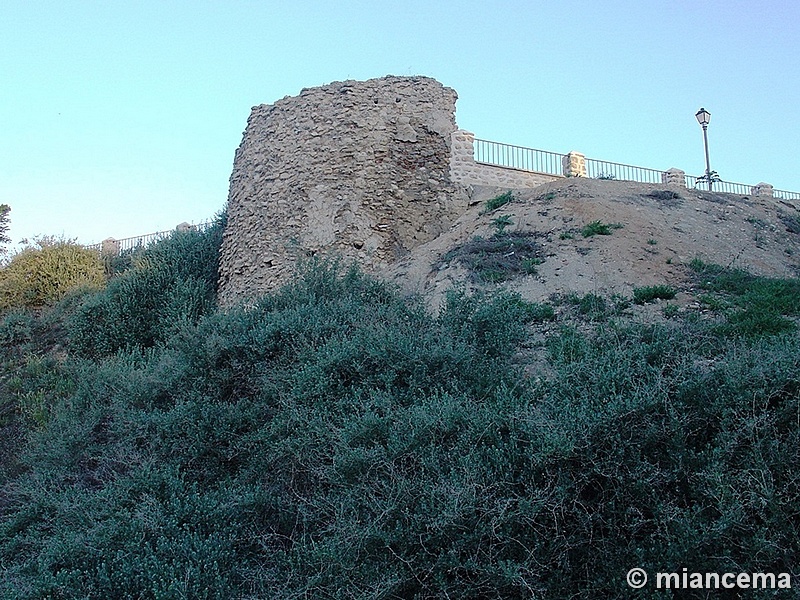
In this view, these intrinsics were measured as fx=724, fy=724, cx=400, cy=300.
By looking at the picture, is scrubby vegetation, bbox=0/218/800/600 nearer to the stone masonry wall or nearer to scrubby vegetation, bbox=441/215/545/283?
scrubby vegetation, bbox=441/215/545/283

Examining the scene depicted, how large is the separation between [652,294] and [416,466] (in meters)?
4.96

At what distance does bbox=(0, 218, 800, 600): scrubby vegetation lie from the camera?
4.52 meters

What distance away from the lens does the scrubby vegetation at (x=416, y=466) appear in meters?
4.52

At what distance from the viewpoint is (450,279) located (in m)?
10.3

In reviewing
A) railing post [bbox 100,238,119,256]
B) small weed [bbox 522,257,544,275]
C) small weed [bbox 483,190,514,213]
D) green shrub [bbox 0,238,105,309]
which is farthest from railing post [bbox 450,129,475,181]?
railing post [bbox 100,238,119,256]

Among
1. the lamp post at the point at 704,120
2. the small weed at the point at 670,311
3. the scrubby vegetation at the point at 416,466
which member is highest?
the lamp post at the point at 704,120

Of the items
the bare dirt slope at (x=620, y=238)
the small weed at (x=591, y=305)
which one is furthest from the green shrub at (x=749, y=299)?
the small weed at (x=591, y=305)

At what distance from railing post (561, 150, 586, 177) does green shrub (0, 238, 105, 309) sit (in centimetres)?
1052

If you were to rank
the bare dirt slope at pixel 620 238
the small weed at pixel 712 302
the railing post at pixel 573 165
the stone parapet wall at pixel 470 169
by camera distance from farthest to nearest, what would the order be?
the railing post at pixel 573 165, the stone parapet wall at pixel 470 169, the bare dirt slope at pixel 620 238, the small weed at pixel 712 302

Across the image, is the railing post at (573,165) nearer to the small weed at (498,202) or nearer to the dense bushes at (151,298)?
the small weed at (498,202)

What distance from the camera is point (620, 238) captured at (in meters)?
10.7

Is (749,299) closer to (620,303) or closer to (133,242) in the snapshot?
(620,303)

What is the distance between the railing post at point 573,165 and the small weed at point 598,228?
4.34 m

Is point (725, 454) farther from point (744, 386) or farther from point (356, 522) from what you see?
point (356, 522)
